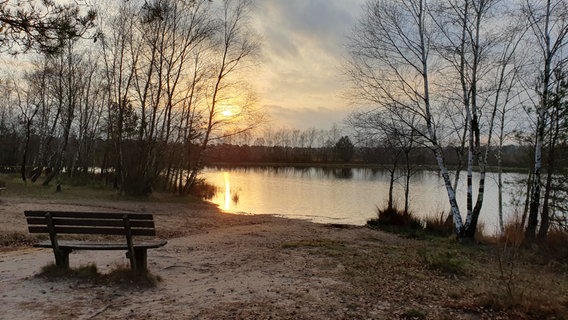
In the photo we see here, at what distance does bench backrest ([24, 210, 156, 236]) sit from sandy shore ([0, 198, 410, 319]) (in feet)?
2.22

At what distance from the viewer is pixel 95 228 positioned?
20.0 feet

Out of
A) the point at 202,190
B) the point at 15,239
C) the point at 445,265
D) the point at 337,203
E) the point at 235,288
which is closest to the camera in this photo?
the point at 235,288

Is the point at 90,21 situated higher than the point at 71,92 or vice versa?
the point at 71,92

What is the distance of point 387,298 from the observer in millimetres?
5762

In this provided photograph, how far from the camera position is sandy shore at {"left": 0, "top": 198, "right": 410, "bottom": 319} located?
4930 millimetres

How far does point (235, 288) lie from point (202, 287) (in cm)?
44

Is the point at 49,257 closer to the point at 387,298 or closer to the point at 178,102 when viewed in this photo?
the point at 387,298

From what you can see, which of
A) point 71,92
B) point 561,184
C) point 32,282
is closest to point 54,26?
point 32,282

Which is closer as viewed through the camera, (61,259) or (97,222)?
(97,222)

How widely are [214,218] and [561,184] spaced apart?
12187 mm

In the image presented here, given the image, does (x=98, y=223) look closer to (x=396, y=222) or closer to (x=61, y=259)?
(x=61, y=259)

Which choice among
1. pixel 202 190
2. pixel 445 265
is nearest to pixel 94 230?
pixel 445 265

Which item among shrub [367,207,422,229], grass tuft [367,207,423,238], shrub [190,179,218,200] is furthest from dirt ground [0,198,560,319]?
shrub [190,179,218,200]

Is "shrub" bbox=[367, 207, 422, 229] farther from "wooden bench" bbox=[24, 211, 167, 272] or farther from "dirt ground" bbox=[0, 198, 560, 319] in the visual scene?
"wooden bench" bbox=[24, 211, 167, 272]
